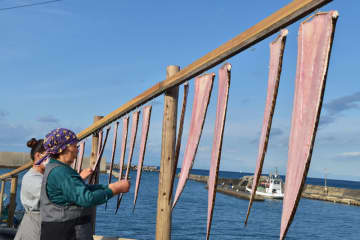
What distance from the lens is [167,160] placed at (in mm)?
4617

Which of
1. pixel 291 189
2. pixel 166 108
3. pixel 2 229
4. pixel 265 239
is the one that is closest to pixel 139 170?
pixel 166 108

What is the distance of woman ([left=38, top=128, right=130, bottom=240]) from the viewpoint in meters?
2.68

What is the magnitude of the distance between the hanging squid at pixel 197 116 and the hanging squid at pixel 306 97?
1.30 meters

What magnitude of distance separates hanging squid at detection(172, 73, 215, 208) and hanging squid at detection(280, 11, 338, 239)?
1.30 meters

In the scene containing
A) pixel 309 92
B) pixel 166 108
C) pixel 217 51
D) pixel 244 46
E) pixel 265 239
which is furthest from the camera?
pixel 265 239

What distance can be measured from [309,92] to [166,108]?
2417mm

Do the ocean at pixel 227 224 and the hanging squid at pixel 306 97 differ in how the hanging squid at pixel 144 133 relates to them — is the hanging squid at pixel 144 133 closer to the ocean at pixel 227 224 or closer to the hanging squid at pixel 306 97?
the hanging squid at pixel 306 97

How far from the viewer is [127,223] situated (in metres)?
39.0

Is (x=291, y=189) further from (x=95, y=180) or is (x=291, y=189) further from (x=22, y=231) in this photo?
(x=95, y=180)

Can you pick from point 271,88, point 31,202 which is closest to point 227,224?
point 31,202

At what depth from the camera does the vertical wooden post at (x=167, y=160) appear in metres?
4.59

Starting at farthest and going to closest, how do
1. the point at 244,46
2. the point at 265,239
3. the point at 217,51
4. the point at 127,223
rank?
the point at 127,223 → the point at 265,239 → the point at 217,51 → the point at 244,46

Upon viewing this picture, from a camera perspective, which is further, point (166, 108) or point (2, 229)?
point (2, 229)

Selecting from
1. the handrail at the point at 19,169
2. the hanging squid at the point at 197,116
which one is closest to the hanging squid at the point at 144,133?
the hanging squid at the point at 197,116
